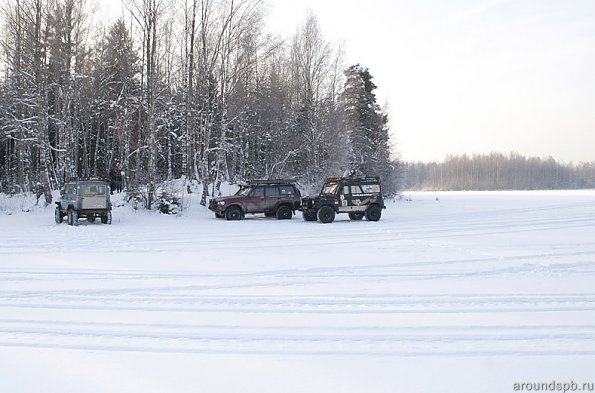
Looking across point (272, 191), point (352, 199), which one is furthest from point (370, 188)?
point (272, 191)

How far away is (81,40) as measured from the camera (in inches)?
1006

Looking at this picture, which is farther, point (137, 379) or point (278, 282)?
→ point (278, 282)

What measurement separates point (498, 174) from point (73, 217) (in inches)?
4988

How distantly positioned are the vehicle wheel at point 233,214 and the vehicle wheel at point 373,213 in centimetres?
576

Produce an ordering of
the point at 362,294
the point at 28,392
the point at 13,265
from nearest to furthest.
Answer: the point at 28,392, the point at 362,294, the point at 13,265

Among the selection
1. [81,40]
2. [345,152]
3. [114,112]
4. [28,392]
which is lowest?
[28,392]

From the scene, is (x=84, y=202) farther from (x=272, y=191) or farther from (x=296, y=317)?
(x=296, y=317)

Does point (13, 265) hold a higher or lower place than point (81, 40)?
lower

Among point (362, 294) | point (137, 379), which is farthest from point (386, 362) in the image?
point (362, 294)

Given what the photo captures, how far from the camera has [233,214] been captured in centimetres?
2252

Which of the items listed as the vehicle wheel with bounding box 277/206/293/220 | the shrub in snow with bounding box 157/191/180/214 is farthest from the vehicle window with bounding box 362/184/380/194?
the shrub in snow with bounding box 157/191/180/214

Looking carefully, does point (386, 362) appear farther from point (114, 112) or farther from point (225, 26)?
point (114, 112)

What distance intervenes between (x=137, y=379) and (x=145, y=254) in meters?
7.77

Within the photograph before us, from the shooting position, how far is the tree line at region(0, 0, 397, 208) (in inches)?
961
